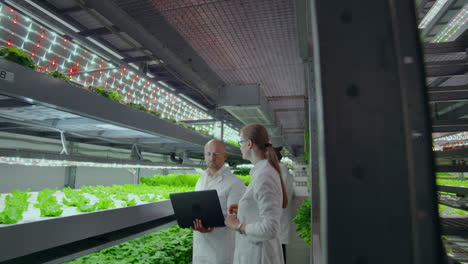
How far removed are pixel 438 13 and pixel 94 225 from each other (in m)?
3.06

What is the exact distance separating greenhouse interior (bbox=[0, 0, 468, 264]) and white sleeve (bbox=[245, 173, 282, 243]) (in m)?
0.27

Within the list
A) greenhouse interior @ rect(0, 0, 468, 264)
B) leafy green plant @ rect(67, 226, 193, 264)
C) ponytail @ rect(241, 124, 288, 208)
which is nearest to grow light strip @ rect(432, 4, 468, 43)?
greenhouse interior @ rect(0, 0, 468, 264)

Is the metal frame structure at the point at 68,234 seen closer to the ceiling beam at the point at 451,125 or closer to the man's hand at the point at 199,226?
the man's hand at the point at 199,226

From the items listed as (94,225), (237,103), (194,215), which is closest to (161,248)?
(94,225)

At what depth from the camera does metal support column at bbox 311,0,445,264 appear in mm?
446

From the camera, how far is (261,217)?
1639 mm

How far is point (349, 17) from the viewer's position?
51cm

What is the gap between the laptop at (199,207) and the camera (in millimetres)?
2088

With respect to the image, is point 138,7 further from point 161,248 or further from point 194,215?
point 161,248

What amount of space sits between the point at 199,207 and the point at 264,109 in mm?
3374

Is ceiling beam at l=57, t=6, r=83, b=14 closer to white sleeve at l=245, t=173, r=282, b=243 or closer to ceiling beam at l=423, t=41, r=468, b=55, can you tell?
white sleeve at l=245, t=173, r=282, b=243

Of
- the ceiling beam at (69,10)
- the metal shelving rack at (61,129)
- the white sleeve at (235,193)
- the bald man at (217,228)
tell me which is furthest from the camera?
the ceiling beam at (69,10)

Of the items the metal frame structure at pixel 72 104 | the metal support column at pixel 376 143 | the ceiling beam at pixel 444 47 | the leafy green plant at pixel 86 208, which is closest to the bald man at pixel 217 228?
the metal frame structure at pixel 72 104

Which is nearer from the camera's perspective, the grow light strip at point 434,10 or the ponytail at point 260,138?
the ponytail at point 260,138
